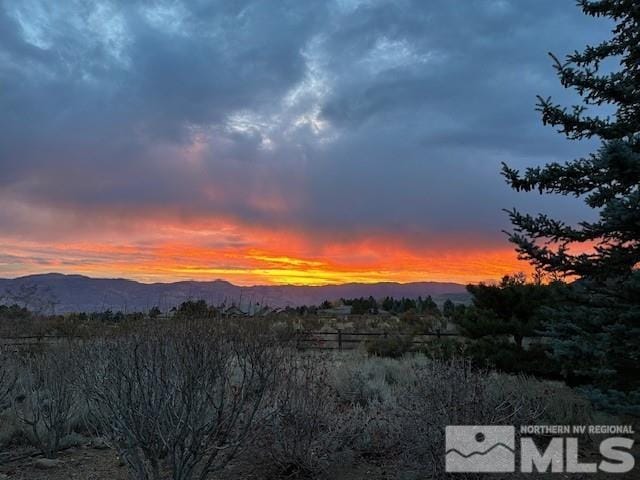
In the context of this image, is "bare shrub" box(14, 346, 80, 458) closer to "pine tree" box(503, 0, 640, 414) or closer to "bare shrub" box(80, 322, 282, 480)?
"bare shrub" box(80, 322, 282, 480)

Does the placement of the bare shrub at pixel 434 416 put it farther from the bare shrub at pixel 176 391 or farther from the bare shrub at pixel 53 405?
the bare shrub at pixel 53 405

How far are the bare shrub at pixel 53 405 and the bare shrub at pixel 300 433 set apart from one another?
124 inches

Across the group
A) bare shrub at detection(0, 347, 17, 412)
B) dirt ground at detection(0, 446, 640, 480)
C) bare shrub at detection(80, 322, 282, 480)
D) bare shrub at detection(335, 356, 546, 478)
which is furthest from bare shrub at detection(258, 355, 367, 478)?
bare shrub at detection(0, 347, 17, 412)

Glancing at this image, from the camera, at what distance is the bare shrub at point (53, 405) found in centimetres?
773

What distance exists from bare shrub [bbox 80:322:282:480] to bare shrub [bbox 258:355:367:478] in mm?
333

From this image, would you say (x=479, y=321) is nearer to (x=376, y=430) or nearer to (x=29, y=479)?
(x=376, y=430)

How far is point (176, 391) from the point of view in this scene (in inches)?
203

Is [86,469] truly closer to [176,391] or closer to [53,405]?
[53,405]

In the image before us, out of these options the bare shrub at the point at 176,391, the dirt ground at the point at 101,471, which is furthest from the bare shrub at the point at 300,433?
the bare shrub at the point at 176,391

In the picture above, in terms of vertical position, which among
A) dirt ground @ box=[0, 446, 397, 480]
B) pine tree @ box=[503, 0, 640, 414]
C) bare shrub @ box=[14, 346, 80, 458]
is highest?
pine tree @ box=[503, 0, 640, 414]

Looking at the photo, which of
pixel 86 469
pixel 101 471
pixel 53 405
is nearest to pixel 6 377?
pixel 53 405

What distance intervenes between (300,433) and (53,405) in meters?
4.21

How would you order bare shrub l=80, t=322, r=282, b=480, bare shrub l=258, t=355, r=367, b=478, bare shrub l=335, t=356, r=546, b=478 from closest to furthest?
bare shrub l=80, t=322, r=282, b=480 → bare shrub l=335, t=356, r=546, b=478 → bare shrub l=258, t=355, r=367, b=478

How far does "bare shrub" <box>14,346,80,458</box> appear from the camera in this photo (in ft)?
25.4
